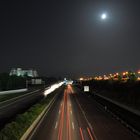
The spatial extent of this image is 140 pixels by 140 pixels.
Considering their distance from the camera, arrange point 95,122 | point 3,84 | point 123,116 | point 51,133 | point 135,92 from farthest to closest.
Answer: point 3,84, point 135,92, point 123,116, point 95,122, point 51,133

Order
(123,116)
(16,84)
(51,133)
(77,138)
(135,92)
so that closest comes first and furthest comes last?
(77,138), (51,133), (123,116), (135,92), (16,84)

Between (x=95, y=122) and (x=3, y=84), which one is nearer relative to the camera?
(x=95, y=122)

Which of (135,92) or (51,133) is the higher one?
(135,92)

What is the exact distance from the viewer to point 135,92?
65438 mm

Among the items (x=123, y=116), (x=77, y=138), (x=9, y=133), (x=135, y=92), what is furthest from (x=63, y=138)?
(x=135, y=92)

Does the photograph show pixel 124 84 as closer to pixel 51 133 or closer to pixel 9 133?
pixel 51 133

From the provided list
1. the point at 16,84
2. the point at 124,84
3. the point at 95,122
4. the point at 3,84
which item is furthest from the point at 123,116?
the point at 16,84

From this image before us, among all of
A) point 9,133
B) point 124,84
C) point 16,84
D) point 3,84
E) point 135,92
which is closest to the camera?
point 9,133

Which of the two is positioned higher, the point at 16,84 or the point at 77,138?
the point at 16,84

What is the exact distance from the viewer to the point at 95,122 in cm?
4088

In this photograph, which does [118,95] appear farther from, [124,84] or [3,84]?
[3,84]

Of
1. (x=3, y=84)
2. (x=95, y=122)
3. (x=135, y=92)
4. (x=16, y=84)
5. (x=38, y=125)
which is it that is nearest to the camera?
(x=38, y=125)

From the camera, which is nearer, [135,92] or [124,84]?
[135,92]

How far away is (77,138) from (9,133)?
7155 millimetres
